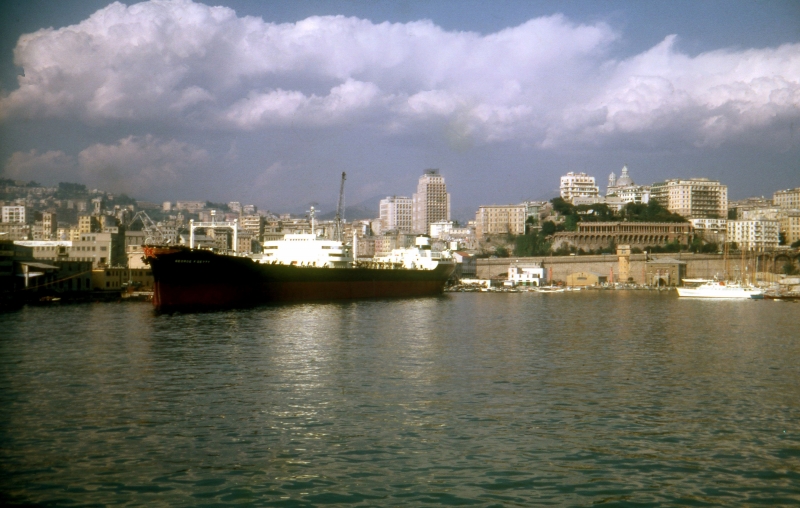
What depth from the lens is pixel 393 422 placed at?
1223 cm

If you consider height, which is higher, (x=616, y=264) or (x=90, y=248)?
(x=90, y=248)

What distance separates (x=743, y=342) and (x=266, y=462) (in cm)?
2045

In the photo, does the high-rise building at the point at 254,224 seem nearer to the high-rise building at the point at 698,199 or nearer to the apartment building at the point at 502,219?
the apartment building at the point at 502,219

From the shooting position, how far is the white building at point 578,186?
495 ft

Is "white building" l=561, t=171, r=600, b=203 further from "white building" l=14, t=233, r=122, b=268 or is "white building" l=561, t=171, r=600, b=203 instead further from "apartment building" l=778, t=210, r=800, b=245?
"white building" l=14, t=233, r=122, b=268

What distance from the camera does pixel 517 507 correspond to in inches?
332

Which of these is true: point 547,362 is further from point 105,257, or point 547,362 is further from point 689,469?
point 105,257

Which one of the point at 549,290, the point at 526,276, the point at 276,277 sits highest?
the point at 276,277

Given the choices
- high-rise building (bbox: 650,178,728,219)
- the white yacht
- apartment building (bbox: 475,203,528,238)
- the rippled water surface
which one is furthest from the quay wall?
the rippled water surface

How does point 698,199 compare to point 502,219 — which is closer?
point 698,199

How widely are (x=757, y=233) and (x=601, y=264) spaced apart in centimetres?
2844

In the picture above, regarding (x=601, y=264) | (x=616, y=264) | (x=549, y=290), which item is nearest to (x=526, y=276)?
(x=549, y=290)

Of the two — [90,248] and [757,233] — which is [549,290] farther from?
[90,248]

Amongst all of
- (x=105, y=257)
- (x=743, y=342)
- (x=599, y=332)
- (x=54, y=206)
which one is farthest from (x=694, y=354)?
(x=105, y=257)
